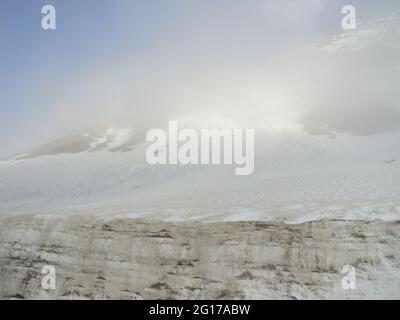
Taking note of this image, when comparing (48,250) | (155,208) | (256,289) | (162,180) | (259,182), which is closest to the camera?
(256,289)

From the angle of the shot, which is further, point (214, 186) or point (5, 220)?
point (214, 186)

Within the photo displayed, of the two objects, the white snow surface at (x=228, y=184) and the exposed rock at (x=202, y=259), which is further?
the white snow surface at (x=228, y=184)

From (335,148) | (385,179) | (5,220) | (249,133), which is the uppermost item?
(249,133)

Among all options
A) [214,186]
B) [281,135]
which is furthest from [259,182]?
[281,135]

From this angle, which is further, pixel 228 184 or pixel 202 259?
pixel 228 184

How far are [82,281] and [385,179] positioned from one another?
55.0 feet

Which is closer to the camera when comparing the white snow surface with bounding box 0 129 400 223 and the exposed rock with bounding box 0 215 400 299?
the exposed rock with bounding box 0 215 400 299

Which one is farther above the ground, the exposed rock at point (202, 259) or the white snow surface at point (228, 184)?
the white snow surface at point (228, 184)

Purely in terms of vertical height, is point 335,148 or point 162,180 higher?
point 335,148

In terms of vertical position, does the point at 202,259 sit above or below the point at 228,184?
below

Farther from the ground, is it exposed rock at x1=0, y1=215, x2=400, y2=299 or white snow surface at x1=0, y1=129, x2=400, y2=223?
white snow surface at x1=0, y1=129, x2=400, y2=223

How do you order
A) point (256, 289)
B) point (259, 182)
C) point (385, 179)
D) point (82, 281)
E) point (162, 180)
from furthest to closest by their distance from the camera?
point (162, 180) → point (259, 182) → point (385, 179) → point (82, 281) → point (256, 289)

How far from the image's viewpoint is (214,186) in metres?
27.6
